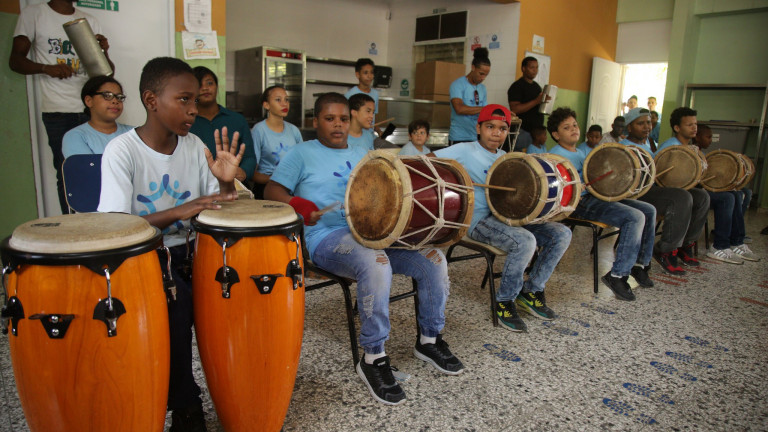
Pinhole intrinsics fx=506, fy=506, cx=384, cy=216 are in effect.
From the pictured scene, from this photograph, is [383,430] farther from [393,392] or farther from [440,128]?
[440,128]

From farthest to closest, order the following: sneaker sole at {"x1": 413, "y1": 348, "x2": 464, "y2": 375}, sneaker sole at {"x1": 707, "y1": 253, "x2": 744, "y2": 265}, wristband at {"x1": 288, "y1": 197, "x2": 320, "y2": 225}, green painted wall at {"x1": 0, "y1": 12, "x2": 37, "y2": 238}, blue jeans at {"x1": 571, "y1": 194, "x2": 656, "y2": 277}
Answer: sneaker sole at {"x1": 707, "y1": 253, "x2": 744, "y2": 265}, blue jeans at {"x1": 571, "y1": 194, "x2": 656, "y2": 277}, green painted wall at {"x1": 0, "y1": 12, "x2": 37, "y2": 238}, sneaker sole at {"x1": 413, "y1": 348, "x2": 464, "y2": 375}, wristband at {"x1": 288, "y1": 197, "x2": 320, "y2": 225}

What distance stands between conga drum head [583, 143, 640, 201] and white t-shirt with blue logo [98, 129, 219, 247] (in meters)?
2.41

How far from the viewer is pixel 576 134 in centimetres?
323

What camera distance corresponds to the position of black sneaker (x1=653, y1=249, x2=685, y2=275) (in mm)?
3615

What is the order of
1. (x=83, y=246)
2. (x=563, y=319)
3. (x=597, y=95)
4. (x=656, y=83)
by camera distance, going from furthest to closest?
(x=656, y=83)
(x=597, y=95)
(x=563, y=319)
(x=83, y=246)

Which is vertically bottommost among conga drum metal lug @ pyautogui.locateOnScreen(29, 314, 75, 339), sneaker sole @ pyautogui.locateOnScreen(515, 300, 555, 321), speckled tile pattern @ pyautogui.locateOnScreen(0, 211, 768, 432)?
speckled tile pattern @ pyautogui.locateOnScreen(0, 211, 768, 432)

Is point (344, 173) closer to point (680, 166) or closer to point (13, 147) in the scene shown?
point (13, 147)

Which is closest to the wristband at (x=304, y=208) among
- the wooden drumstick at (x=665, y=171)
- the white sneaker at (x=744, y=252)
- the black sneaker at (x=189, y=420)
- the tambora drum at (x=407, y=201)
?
the tambora drum at (x=407, y=201)

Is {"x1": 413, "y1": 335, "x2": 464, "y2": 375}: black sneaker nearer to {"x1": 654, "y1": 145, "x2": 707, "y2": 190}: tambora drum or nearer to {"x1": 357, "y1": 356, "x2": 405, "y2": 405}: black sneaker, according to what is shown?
{"x1": 357, "y1": 356, "x2": 405, "y2": 405}: black sneaker

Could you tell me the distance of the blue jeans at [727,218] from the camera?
4016 mm

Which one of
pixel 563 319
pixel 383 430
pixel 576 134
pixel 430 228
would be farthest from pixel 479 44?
pixel 383 430

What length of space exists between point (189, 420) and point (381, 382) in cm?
66

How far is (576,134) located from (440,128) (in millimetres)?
4031

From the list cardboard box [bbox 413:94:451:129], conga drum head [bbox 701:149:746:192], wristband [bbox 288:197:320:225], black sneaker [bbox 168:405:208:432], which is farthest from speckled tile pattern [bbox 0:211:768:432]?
cardboard box [bbox 413:94:451:129]
